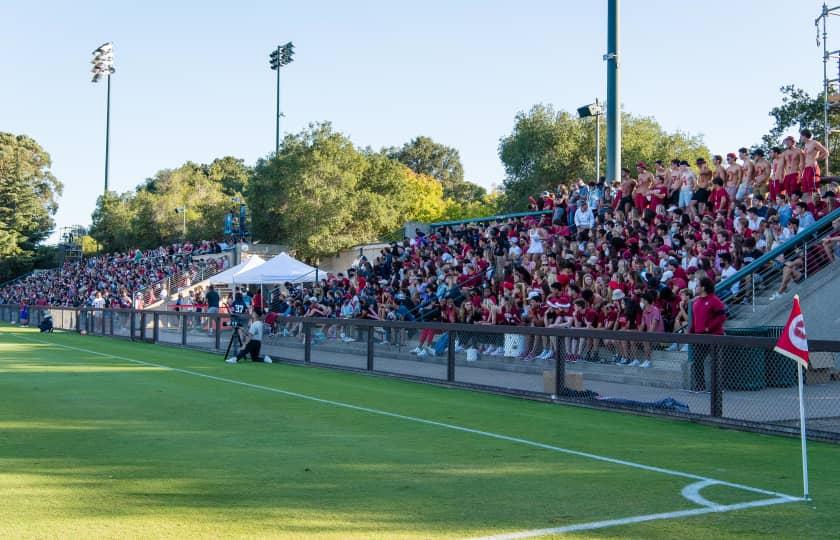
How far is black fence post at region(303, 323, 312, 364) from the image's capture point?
67.3 feet

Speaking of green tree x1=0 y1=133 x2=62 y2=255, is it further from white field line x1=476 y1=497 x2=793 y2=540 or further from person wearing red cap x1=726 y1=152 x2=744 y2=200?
white field line x1=476 y1=497 x2=793 y2=540

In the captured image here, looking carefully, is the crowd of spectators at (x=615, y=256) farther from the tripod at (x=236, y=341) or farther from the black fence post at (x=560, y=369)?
the tripod at (x=236, y=341)

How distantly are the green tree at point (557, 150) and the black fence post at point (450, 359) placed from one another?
1698 inches

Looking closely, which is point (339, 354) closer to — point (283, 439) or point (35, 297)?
point (283, 439)

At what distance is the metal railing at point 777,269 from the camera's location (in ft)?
54.2

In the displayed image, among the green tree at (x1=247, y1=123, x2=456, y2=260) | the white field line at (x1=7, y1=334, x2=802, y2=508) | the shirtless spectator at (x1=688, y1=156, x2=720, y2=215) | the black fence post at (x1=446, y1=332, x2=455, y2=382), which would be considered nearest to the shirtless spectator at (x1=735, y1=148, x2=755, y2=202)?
the shirtless spectator at (x1=688, y1=156, x2=720, y2=215)

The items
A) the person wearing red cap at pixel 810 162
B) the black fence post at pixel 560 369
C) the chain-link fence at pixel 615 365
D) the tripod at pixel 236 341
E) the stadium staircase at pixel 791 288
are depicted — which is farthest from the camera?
the tripod at pixel 236 341

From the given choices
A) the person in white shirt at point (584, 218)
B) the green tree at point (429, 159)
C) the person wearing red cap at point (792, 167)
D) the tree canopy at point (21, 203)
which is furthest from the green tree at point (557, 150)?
the green tree at point (429, 159)

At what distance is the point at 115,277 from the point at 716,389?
51320mm

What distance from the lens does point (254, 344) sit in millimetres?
21016

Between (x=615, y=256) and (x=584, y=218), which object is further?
(x=584, y=218)

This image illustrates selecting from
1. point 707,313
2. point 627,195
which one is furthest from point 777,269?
point 627,195

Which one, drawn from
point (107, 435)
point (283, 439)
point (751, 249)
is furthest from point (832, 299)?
point (107, 435)

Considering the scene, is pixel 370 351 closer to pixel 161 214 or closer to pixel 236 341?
pixel 236 341
